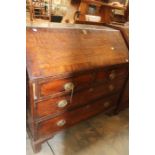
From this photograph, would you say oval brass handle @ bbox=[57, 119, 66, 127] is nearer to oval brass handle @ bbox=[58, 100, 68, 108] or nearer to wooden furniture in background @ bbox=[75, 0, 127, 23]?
oval brass handle @ bbox=[58, 100, 68, 108]

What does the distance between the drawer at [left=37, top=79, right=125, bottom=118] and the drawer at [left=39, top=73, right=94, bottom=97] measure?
7cm

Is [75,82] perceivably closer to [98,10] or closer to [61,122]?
[61,122]

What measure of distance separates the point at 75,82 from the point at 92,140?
70 cm

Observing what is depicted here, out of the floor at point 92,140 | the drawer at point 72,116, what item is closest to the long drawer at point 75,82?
the drawer at point 72,116

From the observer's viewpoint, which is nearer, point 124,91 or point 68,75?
point 68,75

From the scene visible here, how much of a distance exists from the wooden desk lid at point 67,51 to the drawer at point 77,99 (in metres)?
0.22

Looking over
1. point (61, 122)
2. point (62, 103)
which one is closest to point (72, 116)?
point (61, 122)

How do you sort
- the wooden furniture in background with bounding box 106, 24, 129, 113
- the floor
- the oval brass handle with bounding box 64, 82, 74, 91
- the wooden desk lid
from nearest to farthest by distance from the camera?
the wooden desk lid
the oval brass handle with bounding box 64, 82, 74, 91
the floor
the wooden furniture in background with bounding box 106, 24, 129, 113

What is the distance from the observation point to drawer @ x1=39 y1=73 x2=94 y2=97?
3.60 ft

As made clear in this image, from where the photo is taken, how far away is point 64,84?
117 centimetres

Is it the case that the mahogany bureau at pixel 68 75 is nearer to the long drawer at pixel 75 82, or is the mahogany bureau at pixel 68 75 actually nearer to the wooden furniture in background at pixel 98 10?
the long drawer at pixel 75 82

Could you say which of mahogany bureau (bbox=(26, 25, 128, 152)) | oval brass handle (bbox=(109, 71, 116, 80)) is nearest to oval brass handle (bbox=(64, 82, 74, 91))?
mahogany bureau (bbox=(26, 25, 128, 152))
